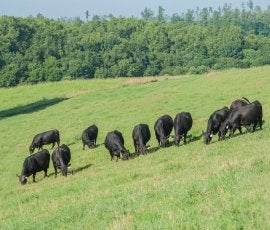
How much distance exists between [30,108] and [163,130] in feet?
94.7

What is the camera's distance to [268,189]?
A: 9.69m

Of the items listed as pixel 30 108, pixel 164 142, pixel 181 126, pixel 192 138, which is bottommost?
pixel 30 108

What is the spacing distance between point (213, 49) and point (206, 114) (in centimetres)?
11831

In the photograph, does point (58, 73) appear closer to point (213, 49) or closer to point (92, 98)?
point (213, 49)

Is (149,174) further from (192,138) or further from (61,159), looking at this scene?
(192,138)

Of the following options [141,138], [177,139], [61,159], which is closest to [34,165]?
[61,159]

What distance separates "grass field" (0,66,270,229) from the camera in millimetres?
9492

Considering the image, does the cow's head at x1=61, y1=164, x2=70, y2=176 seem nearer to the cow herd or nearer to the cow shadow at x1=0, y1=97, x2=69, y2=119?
the cow herd

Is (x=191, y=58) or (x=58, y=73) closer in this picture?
(x=58, y=73)

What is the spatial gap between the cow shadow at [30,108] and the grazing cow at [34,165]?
25.2 m

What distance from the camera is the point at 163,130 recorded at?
24.1m

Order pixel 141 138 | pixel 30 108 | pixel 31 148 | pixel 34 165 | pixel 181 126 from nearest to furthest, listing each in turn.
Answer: pixel 34 165, pixel 141 138, pixel 181 126, pixel 31 148, pixel 30 108

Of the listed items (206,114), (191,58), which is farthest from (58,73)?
(206,114)

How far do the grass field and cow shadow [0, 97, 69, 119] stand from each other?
2.99m
